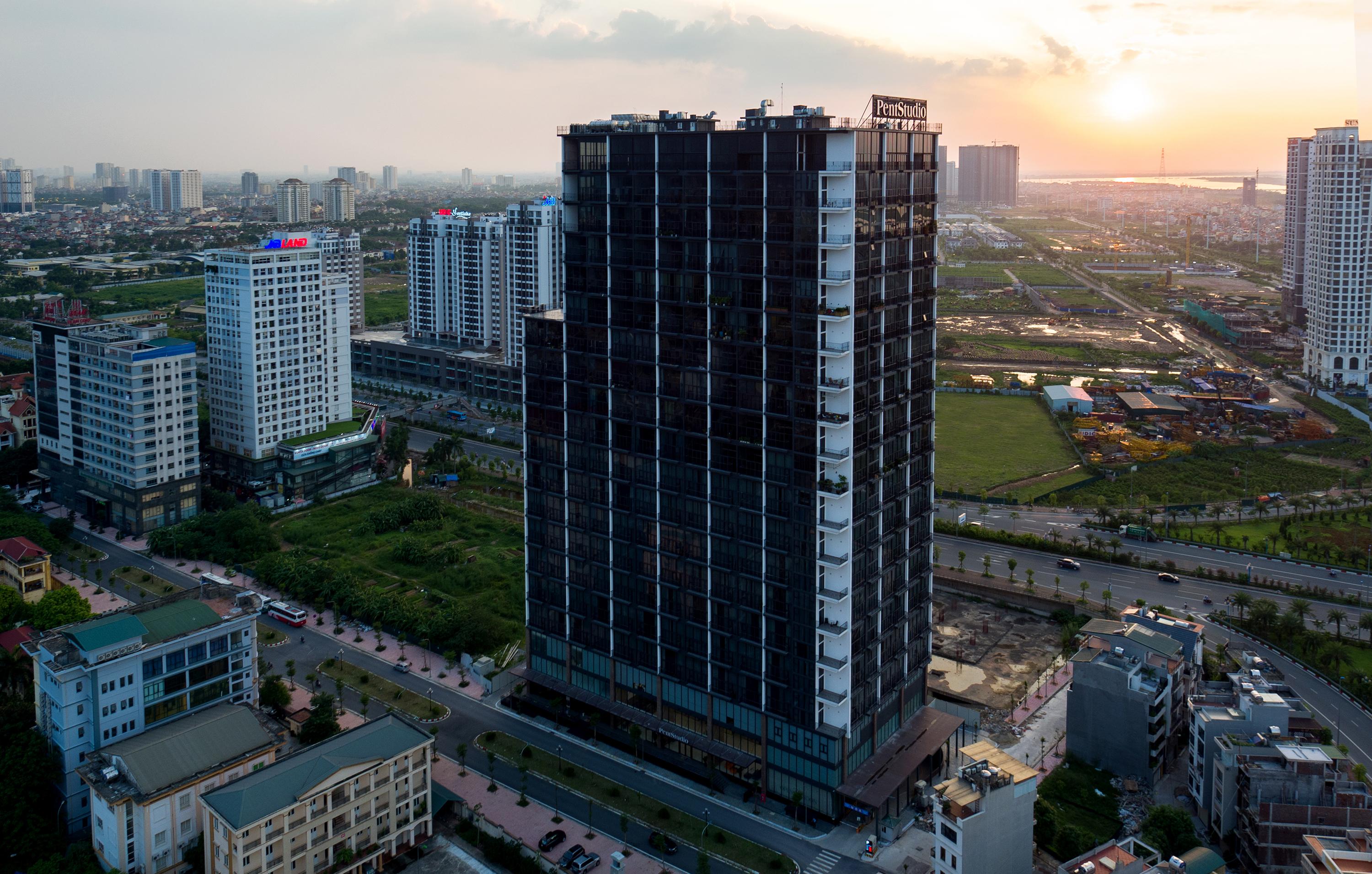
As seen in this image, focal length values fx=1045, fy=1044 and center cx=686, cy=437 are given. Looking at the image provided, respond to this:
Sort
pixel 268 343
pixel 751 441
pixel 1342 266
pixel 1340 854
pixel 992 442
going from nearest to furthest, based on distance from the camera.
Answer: pixel 1340 854 < pixel 751 441 < pixel 268 343 < pixel 992 442 < pixel 1342 266

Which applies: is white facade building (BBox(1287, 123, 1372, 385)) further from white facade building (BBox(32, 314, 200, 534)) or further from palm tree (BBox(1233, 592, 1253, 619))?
white facade building (BBox(32, 314, 200, 534))

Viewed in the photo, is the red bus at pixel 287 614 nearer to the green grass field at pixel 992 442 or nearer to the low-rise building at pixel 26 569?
the low-rise building at pixel 26 569

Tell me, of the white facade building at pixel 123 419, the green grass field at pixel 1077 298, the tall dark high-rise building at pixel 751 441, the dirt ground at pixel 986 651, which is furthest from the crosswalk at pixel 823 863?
the green grass field at pixel 1077 298

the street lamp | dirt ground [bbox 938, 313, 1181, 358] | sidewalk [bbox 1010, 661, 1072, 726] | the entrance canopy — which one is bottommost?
the street lamp

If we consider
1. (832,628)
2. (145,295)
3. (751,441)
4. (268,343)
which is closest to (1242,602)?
(832,628)

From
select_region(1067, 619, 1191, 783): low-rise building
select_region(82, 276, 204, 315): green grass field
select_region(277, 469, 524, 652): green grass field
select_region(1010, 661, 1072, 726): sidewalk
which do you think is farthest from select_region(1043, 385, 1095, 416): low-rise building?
select_region(82, 276, 204, 315): green grass field

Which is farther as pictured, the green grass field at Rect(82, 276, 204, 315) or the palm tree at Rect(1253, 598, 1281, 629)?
the green grass field at Rect(82, 276, 204, 315)

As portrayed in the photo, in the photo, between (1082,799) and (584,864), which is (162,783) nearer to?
(584,864)
